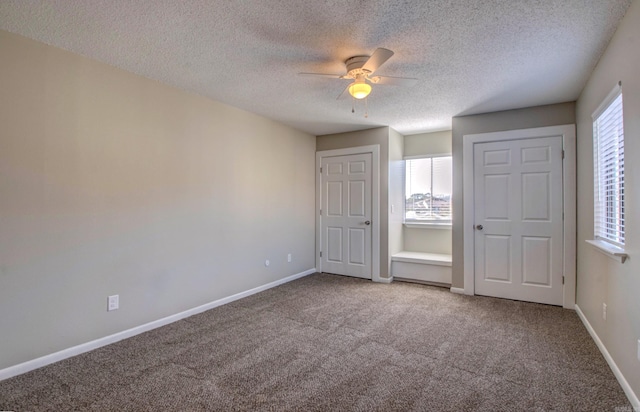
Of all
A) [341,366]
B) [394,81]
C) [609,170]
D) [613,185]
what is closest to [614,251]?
[613,185]

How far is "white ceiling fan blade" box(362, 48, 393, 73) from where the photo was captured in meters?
2.19

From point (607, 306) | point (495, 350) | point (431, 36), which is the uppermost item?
point (431, 36)

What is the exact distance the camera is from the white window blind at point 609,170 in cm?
232

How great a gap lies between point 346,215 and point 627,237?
3589 millimetres

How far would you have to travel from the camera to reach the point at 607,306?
248 centimetres

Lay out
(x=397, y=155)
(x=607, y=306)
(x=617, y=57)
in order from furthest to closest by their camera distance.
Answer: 1. (x=397, y=155)
2. (x=607, y=306)
3. (x=617, y=57)

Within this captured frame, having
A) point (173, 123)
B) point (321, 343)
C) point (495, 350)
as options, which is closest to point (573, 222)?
point (495, 350)

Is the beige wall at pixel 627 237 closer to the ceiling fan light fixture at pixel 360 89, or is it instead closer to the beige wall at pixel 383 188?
the ceiling fan light fixture at pixel 360 89

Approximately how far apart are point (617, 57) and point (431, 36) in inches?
51.4

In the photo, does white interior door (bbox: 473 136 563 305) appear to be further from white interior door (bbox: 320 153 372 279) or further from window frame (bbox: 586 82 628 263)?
white interior door (bbox: 320 153 372 279)

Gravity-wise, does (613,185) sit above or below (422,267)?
above

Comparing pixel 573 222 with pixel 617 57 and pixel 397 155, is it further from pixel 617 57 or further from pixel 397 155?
pixel 397 155

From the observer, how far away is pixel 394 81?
10.2 ft

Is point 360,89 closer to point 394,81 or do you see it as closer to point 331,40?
point 331,40
